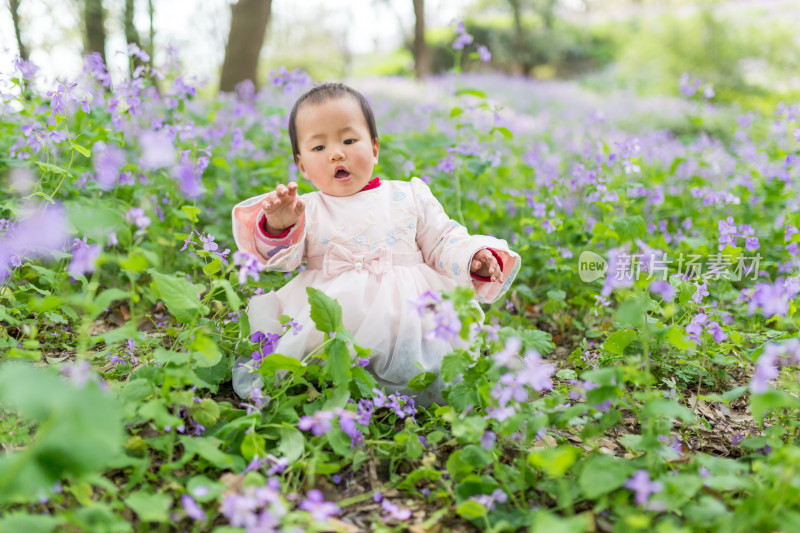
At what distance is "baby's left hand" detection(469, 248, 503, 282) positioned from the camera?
2449 millimetres

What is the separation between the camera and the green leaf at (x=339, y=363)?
1.98 metres

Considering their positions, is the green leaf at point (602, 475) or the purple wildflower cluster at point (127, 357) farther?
the purple wildflower cluster at point (127, 357)

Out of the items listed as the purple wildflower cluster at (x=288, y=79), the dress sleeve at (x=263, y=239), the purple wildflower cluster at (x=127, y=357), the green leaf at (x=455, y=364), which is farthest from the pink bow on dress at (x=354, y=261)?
the purple wildflower cluster at (x=288, y=79)

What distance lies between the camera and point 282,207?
233 cm

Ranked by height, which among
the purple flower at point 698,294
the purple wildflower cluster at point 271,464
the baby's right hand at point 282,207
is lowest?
the purple wildflower cluster at point 271,464

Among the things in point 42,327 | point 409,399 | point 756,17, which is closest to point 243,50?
point 42,327

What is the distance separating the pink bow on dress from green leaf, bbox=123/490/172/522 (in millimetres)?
1120

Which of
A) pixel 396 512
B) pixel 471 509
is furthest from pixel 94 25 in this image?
pixel 471 509

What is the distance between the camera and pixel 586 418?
207 cm

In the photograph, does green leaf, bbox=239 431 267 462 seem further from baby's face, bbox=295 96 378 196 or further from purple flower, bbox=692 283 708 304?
purple flower, bbox=692 283 708 304

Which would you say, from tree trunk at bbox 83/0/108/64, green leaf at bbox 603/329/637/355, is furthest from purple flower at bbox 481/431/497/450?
tree trunk at bbox 83/0/108/64

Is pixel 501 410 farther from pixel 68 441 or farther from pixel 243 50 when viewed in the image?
pixel 243 50

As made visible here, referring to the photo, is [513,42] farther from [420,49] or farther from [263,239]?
[263,239]

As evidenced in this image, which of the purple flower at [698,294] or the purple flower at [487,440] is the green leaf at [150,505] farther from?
the purple flower at [698,294]
